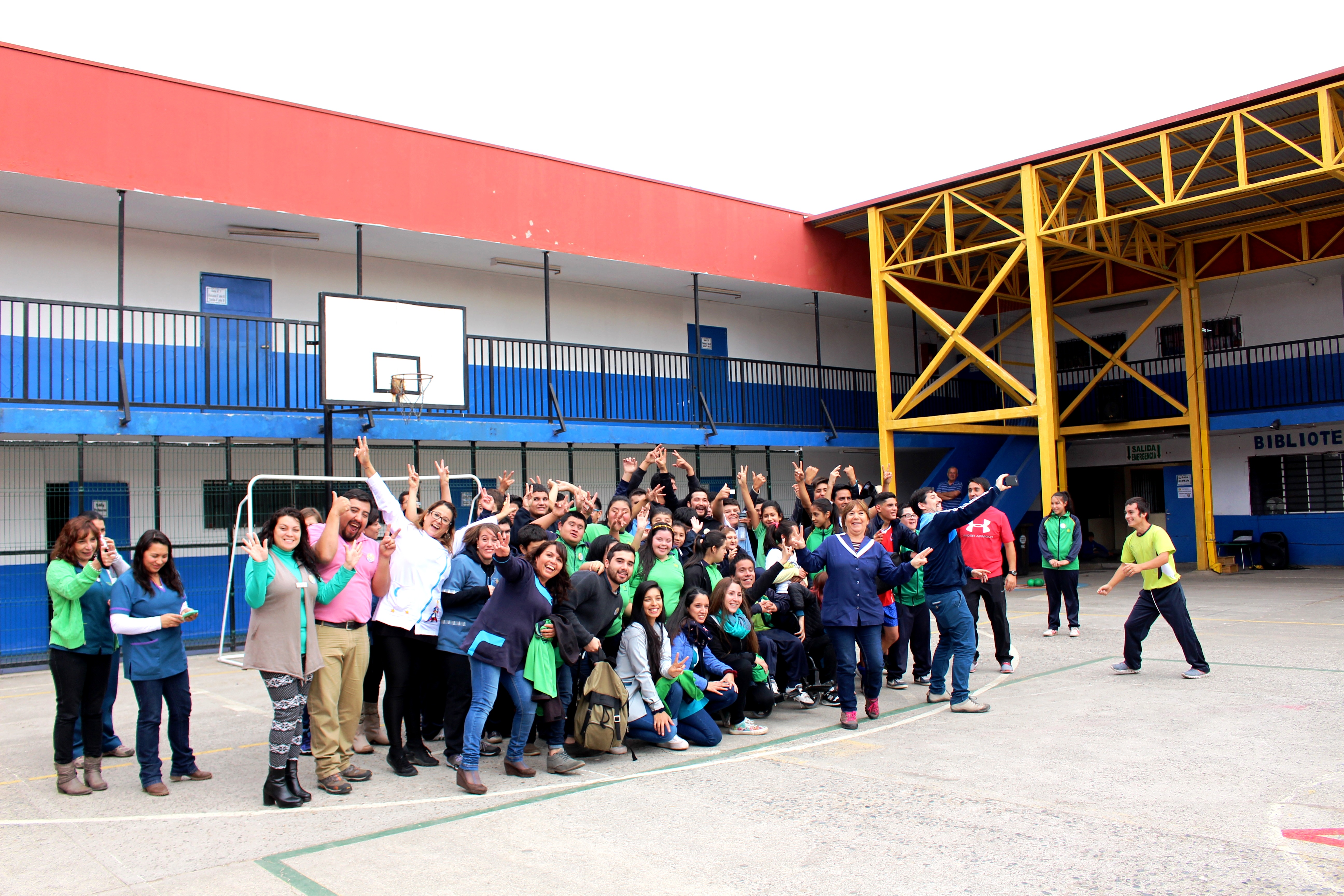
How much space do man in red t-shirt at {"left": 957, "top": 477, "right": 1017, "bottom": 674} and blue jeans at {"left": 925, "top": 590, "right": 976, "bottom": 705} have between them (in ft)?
2.80

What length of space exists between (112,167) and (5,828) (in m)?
9.50

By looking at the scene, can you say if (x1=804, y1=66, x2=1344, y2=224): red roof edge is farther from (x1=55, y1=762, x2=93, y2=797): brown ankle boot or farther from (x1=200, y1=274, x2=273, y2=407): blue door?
(x1=55, y1=762, x2=93, y2=797): brown ankle boot

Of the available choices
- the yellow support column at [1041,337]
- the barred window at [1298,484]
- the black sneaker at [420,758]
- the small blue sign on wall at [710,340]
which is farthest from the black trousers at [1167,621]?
the barred window at [1298,484]

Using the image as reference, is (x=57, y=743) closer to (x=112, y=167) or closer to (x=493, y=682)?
(x=493, y=682)

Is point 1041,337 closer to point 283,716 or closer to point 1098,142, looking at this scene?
point 1098,142

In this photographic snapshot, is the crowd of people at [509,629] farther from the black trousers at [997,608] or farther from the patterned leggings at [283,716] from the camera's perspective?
the black trousers at [997,608]

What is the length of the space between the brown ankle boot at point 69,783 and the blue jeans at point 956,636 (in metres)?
5.56

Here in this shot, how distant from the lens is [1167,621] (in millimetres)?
8094

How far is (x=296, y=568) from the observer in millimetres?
5348

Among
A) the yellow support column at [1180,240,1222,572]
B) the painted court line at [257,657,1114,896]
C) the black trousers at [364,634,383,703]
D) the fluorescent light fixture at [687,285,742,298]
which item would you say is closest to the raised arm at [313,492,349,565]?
the black trousers at [364,634,383,703]

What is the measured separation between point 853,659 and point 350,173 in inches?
416

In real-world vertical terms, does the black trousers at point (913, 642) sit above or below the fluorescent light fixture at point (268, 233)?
below

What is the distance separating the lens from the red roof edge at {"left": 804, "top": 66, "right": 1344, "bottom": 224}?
13188 mm

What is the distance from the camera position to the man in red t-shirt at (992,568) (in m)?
8.66
